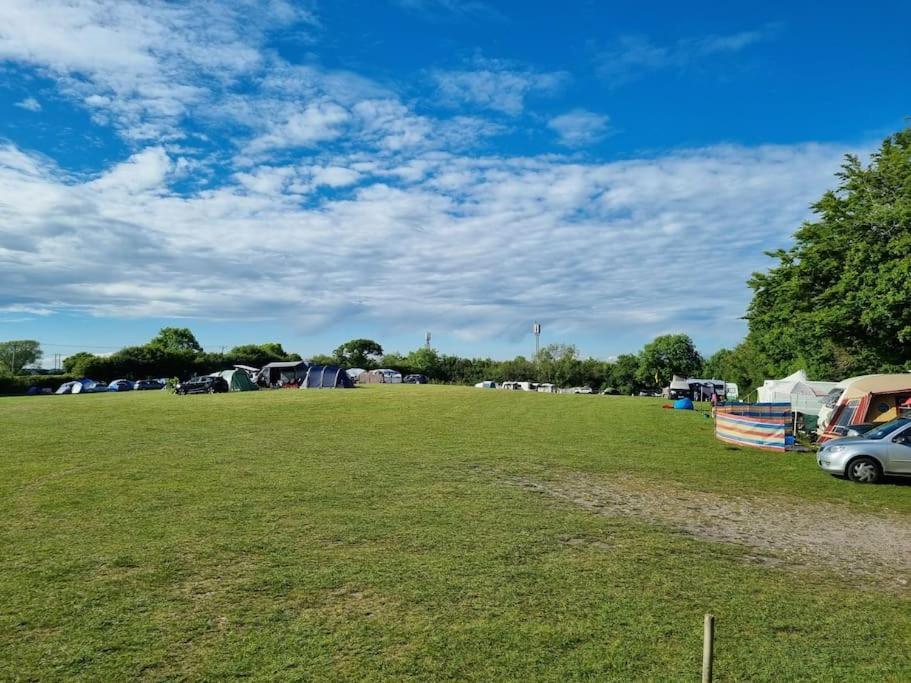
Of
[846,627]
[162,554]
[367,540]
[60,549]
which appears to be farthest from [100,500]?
[846,627]

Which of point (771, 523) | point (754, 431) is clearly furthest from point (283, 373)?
point (771, 523)

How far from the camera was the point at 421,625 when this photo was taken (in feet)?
19.4

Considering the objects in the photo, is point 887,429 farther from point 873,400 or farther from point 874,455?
point 873,400

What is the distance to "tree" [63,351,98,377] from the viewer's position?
70338mm

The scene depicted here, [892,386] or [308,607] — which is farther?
Answer: [892,386]

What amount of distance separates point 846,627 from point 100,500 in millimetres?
10824

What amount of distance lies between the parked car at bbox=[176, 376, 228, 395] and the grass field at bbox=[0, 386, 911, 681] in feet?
101

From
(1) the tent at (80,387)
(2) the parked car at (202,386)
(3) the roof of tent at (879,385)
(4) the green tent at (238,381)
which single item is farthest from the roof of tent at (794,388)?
(1) the tent at (80,387)

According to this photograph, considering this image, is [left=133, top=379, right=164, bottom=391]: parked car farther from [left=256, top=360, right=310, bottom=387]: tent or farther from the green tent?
the green tent

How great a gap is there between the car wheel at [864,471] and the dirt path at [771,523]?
3.53m

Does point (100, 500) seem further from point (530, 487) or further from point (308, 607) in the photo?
point (530, 487)

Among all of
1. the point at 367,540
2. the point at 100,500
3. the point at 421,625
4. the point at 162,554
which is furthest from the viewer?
the point at 100,500

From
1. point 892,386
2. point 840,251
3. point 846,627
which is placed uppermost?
point 840,251

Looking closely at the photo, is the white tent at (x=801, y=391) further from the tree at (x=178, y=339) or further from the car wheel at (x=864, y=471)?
the tree at (x=178, y=339)
